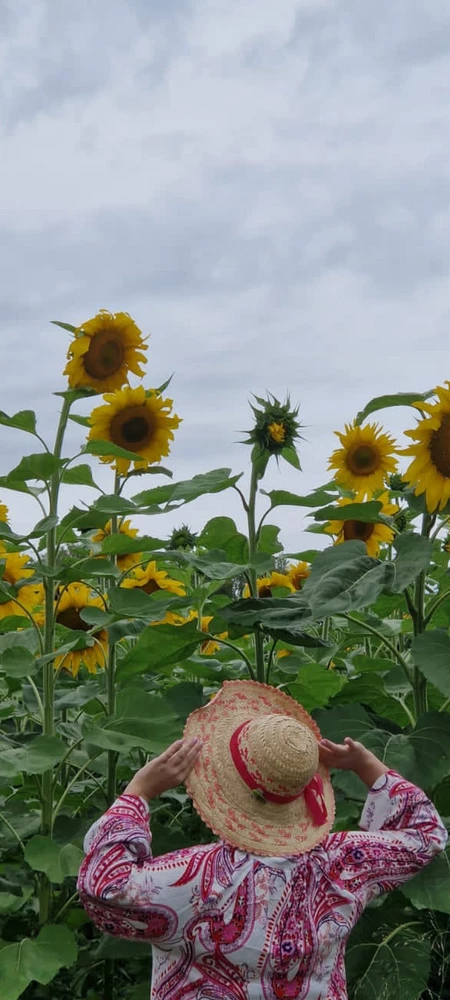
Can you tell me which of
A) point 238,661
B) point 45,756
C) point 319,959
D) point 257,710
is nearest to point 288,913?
point 319,959

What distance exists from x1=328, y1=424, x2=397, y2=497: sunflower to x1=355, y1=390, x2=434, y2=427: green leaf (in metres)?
0.65

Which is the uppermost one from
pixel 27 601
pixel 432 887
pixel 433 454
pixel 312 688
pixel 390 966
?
pixel 433 454

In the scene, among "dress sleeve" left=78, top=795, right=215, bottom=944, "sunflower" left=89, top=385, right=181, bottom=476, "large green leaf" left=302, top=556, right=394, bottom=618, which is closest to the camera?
"dress sleeve" left=78, top=795, right=215, bottom=944

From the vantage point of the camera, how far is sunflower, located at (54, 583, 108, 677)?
143 inches

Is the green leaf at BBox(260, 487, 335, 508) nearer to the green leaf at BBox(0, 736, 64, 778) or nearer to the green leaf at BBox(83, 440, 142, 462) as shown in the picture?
the green leaf at BBox(83, 440, 142, 462)

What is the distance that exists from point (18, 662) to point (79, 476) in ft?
1.98

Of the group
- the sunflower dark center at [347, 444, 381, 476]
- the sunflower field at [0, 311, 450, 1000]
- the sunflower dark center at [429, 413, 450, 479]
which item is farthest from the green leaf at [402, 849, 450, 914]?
the sunflower dark center at [347, 444, 381, 476]

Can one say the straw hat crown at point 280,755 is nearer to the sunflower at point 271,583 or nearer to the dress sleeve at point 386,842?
the dress sleeve at point 386,842

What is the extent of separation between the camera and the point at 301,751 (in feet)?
6.63

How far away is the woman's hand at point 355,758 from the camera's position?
91.0 inches

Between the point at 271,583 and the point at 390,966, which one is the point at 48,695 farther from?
the point at 271,583

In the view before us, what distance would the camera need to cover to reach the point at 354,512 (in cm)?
279

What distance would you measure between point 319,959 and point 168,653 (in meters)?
1.02

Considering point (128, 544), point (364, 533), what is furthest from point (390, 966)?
point (364, 533)
